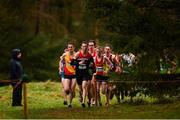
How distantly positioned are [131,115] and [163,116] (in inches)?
41.6

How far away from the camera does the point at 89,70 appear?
22703mm

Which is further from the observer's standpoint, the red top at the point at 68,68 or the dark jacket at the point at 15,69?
the dark jacket at the point at 15,69

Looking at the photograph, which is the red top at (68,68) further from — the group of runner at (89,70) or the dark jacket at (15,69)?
the dark jacket at (15,69)

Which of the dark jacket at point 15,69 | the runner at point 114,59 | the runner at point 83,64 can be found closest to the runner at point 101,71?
the runner at point 114,59

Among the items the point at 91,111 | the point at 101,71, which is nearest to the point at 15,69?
the point at 101,71

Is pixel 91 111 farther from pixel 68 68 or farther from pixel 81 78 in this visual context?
pixel 68 68

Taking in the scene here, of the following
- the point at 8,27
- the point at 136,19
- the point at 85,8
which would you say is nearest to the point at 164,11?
the point at 136,19

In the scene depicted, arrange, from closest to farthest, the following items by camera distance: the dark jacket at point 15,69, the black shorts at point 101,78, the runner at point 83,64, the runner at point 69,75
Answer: the runner at point 83,64 → the black shorts at point 101,78 → the runner at point 69,75 → the dark jacket at point 15,69

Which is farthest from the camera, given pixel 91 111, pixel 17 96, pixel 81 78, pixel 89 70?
pixel 17 96

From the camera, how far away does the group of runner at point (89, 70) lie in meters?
22.6

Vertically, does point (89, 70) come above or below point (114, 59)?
below

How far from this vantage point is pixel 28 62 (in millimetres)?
57250

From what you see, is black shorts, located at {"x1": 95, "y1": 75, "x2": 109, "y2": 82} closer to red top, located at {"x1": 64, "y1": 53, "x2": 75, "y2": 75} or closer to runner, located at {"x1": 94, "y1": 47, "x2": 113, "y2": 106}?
runner, located at {"x1": 94, "y1": 47, "x2": 113, "y2": 106}

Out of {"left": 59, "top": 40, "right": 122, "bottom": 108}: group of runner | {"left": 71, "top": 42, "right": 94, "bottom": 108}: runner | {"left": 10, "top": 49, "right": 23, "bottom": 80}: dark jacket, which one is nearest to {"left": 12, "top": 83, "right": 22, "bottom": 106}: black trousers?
{"left": 10, "top": 49, "right": 23, "bottom": 80}: dark jacket
